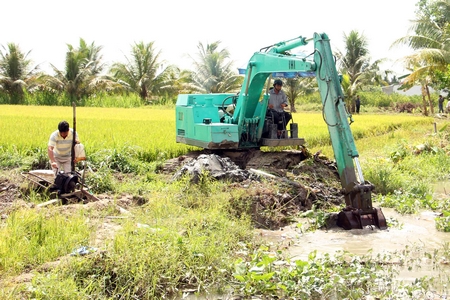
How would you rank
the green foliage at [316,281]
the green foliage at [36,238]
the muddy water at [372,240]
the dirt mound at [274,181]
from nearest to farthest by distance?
1. the green foliage at [316,281]
2. the green foliage at [36,238]
3. the muddy water at [372,240]
4. the dirt mound at [274,181]

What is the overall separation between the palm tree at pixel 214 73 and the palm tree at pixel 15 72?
40.1 ft

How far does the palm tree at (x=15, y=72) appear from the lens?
40.2 m

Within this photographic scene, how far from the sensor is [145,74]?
4212cm

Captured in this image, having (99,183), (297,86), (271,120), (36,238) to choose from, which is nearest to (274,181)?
(271,120)

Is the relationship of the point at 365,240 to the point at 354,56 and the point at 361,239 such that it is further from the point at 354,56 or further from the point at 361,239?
the point at 354,56

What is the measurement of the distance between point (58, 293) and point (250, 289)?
173 cm

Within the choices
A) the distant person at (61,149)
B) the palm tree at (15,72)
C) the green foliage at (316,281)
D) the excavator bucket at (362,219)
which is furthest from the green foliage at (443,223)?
the palm tree at (15,72)

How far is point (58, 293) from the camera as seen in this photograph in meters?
4.48

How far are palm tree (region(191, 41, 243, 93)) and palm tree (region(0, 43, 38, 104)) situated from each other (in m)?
12.2

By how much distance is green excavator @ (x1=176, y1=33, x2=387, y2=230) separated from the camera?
25.1ft

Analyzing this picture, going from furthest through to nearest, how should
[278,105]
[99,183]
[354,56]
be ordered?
[354,56], [278,105], [99,183]

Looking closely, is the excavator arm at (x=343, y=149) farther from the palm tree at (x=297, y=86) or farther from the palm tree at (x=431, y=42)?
the palm tree at (x=297, y=86)

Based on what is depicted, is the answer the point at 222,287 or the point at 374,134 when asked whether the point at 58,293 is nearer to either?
the point at 222,287

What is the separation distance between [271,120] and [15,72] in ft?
115
